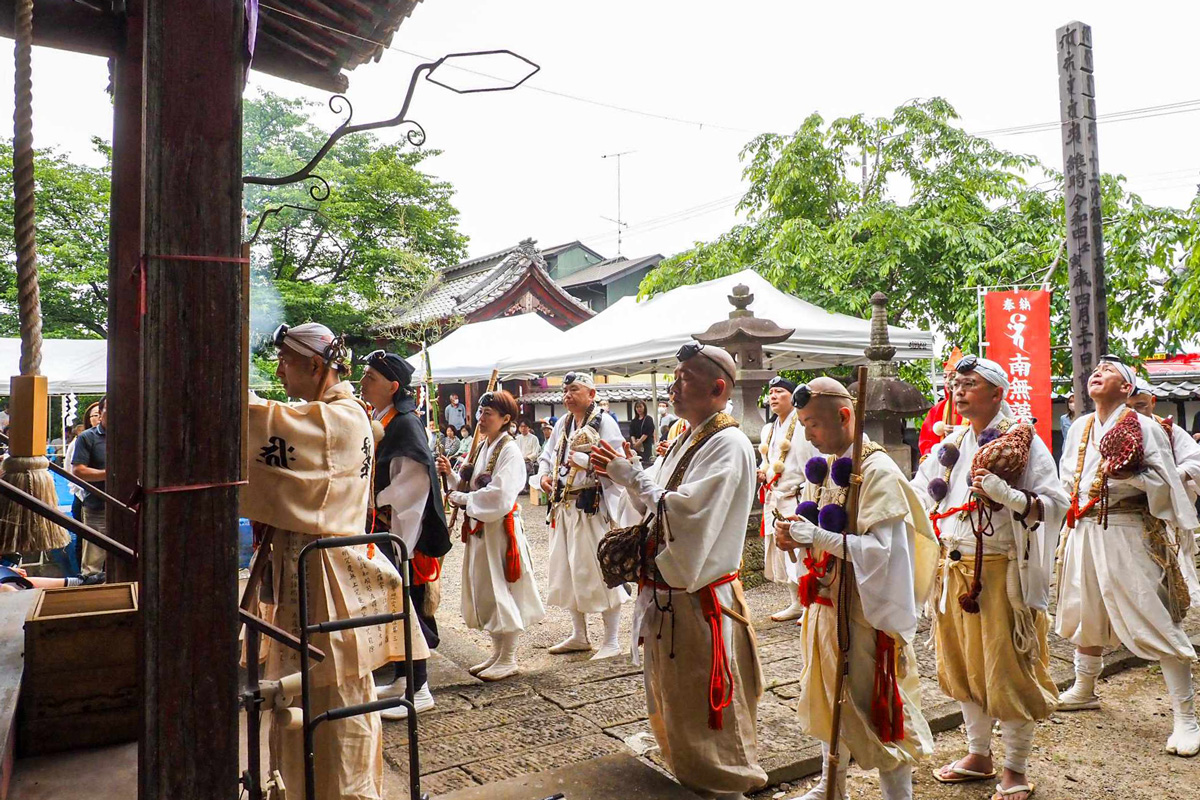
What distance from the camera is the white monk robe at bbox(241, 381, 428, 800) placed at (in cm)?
284

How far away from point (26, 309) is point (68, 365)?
11865mm

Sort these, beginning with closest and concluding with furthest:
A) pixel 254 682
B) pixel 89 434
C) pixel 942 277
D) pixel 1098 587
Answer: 1. pixel 254 682
2. pixel 1098 587
3. pixel 89 434
4. pixel 942 277

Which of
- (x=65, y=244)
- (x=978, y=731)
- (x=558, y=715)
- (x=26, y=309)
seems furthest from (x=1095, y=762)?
(x=65, y=244)

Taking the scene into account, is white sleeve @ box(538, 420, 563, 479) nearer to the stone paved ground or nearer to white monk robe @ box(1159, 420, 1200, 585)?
the stone paved ground

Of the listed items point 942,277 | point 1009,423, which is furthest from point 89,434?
point 942,277

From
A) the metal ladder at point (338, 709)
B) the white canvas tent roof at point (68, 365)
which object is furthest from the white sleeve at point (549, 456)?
the white canvas tent roof at point (68, 365)

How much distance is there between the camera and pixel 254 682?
8.37 feet

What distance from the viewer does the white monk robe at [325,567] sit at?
2.84m

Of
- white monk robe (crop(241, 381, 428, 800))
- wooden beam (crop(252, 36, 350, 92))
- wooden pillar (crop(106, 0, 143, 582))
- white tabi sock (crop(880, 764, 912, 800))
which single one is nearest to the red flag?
white tabi sock (crop(880, 764, 912, 800))

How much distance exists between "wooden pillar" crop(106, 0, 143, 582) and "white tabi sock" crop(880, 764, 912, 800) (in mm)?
3444

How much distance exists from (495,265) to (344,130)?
23899mm

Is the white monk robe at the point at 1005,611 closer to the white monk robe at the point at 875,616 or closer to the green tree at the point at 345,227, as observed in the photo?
the white monk robe at the point at 875,616

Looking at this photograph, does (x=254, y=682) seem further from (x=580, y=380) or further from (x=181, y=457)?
(x=580, y=380)

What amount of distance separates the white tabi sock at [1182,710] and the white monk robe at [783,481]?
2.59 meters
